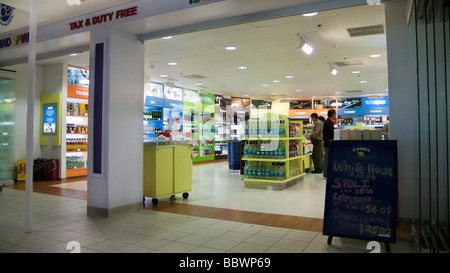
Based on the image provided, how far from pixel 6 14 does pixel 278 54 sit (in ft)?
19.5

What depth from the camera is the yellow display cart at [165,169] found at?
18.0ft

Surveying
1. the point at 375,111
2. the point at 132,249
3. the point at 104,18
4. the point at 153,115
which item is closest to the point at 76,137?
the point at 153,115

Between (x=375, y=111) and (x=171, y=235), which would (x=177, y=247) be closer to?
(x=171, y=235)

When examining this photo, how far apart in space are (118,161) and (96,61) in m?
1.62

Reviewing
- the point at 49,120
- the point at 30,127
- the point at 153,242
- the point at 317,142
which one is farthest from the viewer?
the point at 317,142

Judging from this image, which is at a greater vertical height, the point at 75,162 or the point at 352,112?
the point at 352,112

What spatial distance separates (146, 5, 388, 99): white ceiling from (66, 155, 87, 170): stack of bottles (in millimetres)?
3448

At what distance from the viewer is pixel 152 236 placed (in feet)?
12.3

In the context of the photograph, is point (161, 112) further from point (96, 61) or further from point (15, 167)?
point (96, 61)

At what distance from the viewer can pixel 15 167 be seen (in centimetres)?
823

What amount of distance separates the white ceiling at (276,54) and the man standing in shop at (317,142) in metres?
1.70

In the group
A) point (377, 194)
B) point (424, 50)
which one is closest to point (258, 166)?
point (377, 194)

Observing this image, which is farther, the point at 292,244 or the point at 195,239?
the point at 195,239
